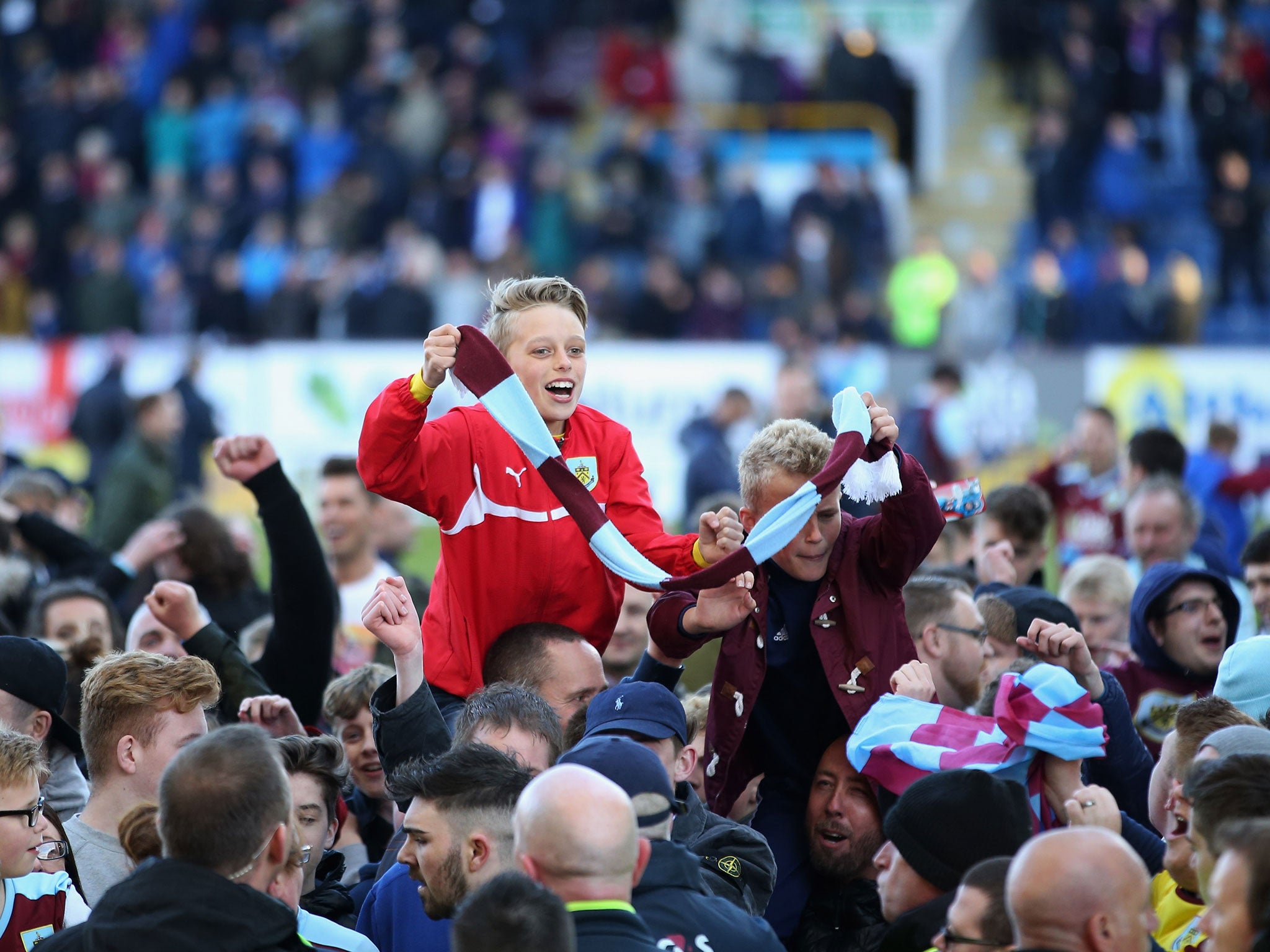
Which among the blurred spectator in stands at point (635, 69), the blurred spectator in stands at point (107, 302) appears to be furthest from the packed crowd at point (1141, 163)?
the blurred spectator in stands at point (107, 302)

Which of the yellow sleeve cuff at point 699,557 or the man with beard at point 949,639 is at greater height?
the yellow sleeve cuff at point 699,557

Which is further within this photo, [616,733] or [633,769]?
[616,733]

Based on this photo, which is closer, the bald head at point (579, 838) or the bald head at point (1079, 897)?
the bald head at point (1079, 897)

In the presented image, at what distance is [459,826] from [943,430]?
37.2 feet

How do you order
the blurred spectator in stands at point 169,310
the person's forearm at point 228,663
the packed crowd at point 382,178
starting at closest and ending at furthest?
the person's forearm at point 228,663
the packed crowd at point 382,178
the blurred spectator in stands at point 169,310

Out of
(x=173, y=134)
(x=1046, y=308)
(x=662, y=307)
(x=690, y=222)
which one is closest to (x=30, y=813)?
(x=662, y=307)

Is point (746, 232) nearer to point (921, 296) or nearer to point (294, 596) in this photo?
point (921, 296)

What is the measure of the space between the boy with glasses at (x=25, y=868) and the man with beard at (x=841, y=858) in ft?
6.85

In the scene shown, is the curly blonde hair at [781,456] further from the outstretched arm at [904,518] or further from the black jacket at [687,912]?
the black jacket at [687,912]

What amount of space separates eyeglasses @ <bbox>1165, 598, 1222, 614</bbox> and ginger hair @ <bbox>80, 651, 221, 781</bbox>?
12.1 feet

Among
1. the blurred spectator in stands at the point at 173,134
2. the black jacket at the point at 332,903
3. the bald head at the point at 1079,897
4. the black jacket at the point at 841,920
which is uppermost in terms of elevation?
the blurred spectator in stands at the point at 173,134

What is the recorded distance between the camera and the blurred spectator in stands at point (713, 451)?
509 inches

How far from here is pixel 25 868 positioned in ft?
14.4

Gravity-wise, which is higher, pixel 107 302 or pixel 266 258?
pixel 266 258
